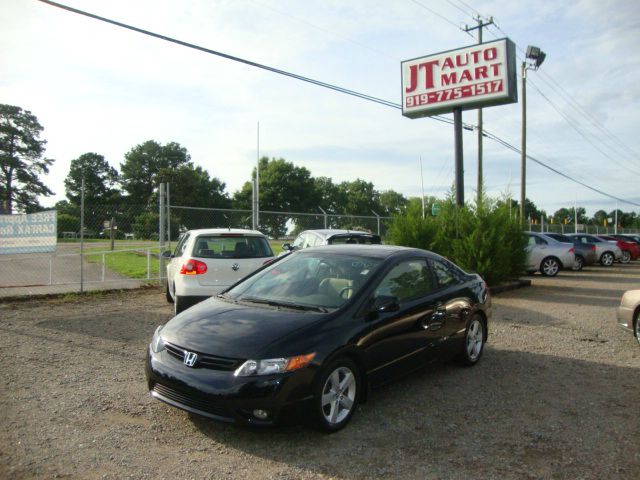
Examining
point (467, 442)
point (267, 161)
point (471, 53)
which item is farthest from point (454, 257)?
point (267, 161)

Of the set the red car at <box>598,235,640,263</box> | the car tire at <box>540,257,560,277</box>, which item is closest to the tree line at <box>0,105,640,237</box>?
the red car at <box>598,235,640,263</box>

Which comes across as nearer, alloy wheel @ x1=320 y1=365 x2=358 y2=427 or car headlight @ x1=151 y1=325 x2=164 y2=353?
alloy wheel @ x1=320 y1=365 x2=358 y2=427

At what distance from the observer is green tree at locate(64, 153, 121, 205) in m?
75.6

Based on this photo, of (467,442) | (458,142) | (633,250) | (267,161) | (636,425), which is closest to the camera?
(467,442)

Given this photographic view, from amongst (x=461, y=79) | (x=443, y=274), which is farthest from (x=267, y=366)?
(x=461, y=79)

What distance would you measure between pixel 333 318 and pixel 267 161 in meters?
72.9

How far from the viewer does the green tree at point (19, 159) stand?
5478 centimetres

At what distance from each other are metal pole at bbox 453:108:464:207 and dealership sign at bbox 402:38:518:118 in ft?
1.26

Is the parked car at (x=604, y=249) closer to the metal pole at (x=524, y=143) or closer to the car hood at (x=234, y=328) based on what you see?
the metal pole at (x=524, y=143)

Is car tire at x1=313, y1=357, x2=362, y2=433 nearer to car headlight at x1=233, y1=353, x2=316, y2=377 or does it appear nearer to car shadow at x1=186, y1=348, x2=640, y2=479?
car shadow at x1=186, y1=348, x2=640, y2=479

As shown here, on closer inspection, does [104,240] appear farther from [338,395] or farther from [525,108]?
[525,108]

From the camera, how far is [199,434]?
3.94 metres

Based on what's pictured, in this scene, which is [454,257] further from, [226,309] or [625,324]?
[226,309]

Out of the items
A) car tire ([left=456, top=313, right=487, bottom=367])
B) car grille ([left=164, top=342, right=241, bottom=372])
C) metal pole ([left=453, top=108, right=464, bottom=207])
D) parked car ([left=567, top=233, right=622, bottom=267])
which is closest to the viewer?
car grille ([left=164, top=342, right=241, bottom=372])
